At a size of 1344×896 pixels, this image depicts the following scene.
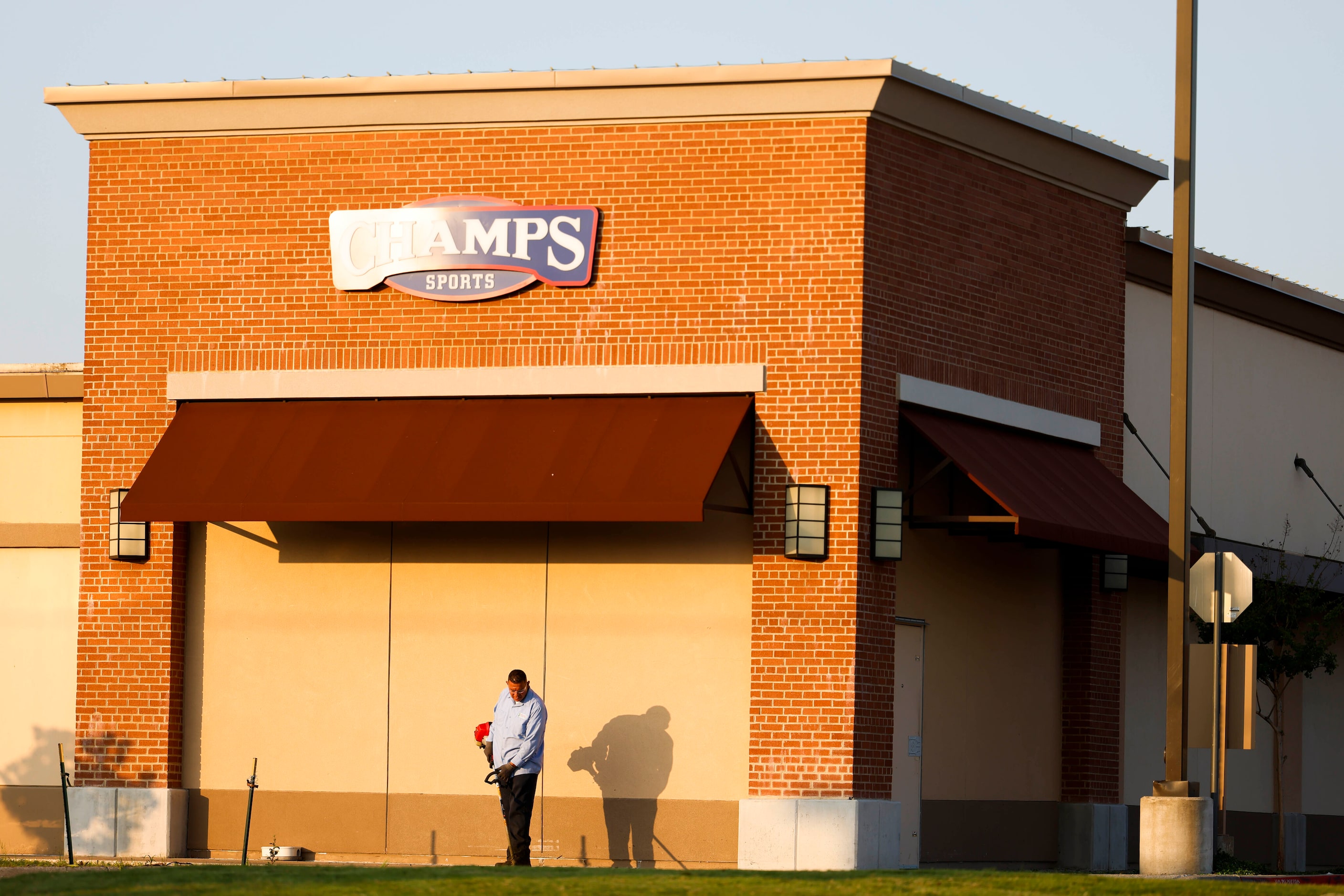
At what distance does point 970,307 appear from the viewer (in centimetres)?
1888

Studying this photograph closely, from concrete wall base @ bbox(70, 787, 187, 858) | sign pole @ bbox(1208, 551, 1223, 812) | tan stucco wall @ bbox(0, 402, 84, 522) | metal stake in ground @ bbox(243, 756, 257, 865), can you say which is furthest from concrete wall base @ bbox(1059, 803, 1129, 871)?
tan stucco wall @ bbox(0, 402, 84, 522)

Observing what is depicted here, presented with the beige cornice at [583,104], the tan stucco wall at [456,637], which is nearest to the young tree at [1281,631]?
the beige cornice at [583,104]

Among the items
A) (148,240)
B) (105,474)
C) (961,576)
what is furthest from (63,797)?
(961,576)

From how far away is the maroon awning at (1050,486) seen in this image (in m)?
17.6

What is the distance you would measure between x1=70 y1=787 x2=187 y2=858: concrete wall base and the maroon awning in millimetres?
8539

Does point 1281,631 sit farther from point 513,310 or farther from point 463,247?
point 463,247

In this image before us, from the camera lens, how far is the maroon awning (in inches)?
691

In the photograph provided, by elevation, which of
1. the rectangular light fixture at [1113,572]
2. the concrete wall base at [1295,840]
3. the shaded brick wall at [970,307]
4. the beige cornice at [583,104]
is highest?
the beige cornice at [583,104]

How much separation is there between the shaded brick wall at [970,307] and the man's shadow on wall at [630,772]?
2.02 meters

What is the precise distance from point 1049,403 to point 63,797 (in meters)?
11.4

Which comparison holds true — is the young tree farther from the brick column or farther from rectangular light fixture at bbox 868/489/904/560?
rectangular light fixture at bbox 868/489/904/560

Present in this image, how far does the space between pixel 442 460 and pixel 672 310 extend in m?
2.75

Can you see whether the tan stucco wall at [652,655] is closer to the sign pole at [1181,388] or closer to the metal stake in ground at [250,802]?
the metal stake in ground at [250,802]

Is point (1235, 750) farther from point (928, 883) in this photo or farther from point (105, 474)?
point (105, 474)
